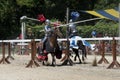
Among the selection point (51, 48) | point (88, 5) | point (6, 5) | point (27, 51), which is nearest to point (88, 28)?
point (27, 51)

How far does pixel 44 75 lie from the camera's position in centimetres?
1427

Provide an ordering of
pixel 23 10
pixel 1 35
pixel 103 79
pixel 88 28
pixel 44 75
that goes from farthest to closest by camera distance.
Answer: pixel 23 10, pixel 1 35, pixel 88 28, pixel 44 75, pixel 103 79

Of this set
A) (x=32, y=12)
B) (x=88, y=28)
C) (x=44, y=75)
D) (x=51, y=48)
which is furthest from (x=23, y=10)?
(x=44, y=75)

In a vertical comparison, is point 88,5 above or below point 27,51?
above

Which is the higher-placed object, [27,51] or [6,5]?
[6,5]

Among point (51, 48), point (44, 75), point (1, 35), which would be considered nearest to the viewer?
point (44, 75)

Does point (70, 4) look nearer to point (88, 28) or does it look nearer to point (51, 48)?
point (88, 28)

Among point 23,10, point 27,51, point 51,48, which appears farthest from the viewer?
point 23,10

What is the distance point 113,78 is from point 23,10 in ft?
138

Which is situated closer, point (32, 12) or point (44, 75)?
point (44, 75)

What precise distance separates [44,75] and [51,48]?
12.5 feet

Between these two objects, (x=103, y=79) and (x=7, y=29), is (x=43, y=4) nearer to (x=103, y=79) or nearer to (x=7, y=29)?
(x=7, y=29)

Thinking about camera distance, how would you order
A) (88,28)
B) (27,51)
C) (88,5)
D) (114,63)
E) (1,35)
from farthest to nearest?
(88,5), (1,35), (88,28), (27,51), (114,63)

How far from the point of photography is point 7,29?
5041cm
